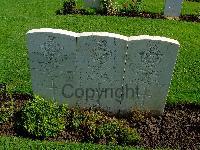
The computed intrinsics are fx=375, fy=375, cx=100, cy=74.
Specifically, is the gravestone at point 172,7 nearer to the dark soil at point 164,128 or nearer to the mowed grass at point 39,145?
the dark soil at point 164,128

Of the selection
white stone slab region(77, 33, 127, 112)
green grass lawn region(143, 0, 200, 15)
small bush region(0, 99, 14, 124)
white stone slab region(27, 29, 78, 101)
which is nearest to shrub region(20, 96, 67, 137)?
small bush region(0, 99, 14, 124)

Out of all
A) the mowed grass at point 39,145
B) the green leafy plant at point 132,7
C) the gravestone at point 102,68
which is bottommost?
the mowed grass at point 39,145

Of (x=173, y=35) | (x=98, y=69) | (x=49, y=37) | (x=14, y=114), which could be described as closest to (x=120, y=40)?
(x=98, y=69)

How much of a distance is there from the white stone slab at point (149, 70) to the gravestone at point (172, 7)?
5933 millimetres

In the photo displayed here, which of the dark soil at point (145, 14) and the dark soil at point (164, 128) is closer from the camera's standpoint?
the dark soil at point (164, 128)

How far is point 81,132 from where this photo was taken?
7633mm

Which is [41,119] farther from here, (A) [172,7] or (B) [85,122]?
(A) [172,7]

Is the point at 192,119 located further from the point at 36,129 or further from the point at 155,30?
the point at 155,30

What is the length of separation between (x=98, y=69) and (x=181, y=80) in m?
2.85

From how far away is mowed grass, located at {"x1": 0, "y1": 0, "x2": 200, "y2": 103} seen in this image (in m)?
9.24

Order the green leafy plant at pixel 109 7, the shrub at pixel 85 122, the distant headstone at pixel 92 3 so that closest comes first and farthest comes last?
1. the shrub at pixel 85 122
2. the green leafy plant at pixel 109 7
3. the distant headstone at pixel 92 3

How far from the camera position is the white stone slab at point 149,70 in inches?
286

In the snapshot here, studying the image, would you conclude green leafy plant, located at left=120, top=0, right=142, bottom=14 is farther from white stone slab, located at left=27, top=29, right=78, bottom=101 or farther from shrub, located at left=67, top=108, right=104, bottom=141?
shrub, located at left=67, top=108, right=104, bottom=141

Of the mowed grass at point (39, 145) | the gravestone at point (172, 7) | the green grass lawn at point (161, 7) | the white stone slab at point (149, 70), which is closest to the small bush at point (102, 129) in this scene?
the mowed grass at point (39, 145)
